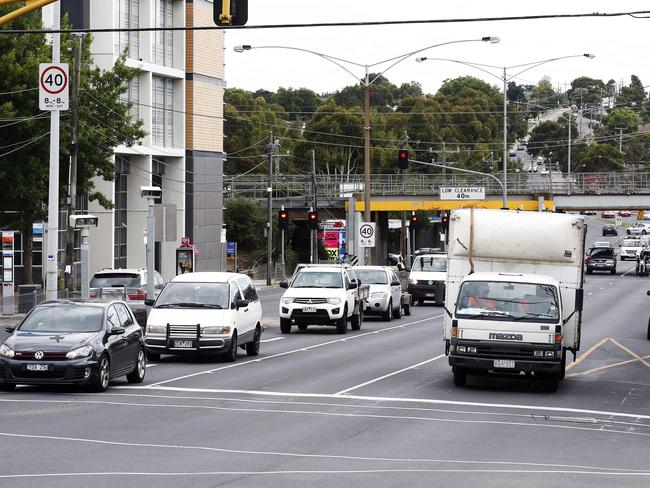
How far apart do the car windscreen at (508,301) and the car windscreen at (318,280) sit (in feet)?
47.7

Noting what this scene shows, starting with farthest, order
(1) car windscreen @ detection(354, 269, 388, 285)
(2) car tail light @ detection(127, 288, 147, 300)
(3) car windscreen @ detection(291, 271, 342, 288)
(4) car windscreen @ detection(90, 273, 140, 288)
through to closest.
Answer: (1) car windscreen @ detection(354, 269, 388, 285) < (3) car windscreen @ detection(291, 271, 342, 288) < (4) car windscreen @ detection(90, 273, 140, 288) < (2) car tail light @ detection(127, 288, 147, 300)

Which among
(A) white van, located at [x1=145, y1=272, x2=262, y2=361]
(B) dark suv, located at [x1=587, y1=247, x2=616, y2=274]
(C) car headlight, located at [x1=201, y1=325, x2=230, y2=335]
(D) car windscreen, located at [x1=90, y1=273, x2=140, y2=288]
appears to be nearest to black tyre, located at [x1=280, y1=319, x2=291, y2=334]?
(D) car windscreen, located at [x1=90, y1=273, x2=140, y2=288]

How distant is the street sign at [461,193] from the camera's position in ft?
247

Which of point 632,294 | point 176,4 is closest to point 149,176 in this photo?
point 176,4

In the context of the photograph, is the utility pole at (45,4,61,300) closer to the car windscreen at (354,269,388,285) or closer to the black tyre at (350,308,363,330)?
the black tyre at (350,308,363,330)

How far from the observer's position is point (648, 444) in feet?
53.1

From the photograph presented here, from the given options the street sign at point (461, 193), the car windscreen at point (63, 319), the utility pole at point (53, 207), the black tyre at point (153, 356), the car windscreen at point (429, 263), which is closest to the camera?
the car windscreen at point (63, 319)

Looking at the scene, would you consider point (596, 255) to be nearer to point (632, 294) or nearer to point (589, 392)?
point (632, 294)

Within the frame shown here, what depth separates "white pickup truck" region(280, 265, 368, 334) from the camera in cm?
3594

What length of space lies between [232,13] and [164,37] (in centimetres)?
4971

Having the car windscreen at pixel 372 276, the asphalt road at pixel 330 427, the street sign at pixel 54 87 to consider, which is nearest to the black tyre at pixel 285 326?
the car windscreen at pixel 372 276

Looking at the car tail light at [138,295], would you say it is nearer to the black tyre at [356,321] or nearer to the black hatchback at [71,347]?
the black tyre at [356,321]

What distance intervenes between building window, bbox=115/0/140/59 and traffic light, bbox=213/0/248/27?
44022mm

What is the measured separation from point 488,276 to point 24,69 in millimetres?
26779
